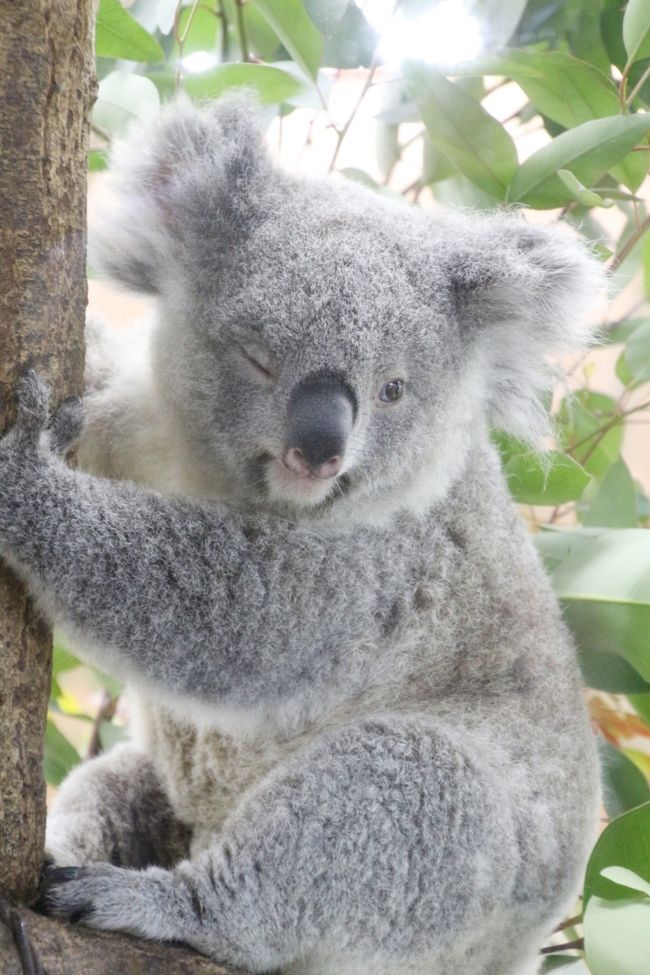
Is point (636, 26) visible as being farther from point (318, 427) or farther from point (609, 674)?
point (609, 674)

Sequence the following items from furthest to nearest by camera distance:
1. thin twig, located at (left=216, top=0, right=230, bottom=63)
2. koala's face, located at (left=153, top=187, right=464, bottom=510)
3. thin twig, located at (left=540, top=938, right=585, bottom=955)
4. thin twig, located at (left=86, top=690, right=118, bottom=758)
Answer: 1. thin twig, located at (left=86, top=690, right=118, bottom=758)
2. thin twig, located at (left=216, top=0, right=230, bottom=63)
3. thin twig, located at (left=540, top=938, right=585, bottom=955)
4. koala's face, located at (left=153, top=187, right=464, bottom=510)

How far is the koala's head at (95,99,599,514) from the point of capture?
197 cm

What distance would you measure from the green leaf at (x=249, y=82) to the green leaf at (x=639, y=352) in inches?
43.6

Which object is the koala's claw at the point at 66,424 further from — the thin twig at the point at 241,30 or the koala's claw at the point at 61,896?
the thin twig at the point at 241,30

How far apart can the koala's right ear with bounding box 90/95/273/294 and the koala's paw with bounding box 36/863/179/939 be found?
115cm

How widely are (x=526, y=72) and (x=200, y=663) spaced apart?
1.62 m

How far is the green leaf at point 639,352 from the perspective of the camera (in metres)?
2.93

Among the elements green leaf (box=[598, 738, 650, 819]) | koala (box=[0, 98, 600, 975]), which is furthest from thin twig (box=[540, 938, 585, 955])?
green leaf (box=[598, 738, 650, 819])

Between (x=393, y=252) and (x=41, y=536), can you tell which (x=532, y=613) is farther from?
(x=41, y=536)

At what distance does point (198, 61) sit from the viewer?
2973mm

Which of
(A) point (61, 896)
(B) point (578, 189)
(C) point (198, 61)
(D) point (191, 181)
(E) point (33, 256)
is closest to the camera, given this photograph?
(E) point (33, 256)

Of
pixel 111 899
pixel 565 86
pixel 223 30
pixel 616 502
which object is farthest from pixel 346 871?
pixel 223 30

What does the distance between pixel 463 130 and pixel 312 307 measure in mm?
960

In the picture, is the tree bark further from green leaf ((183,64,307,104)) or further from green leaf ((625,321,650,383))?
green leaf ((625,321,650,383))
